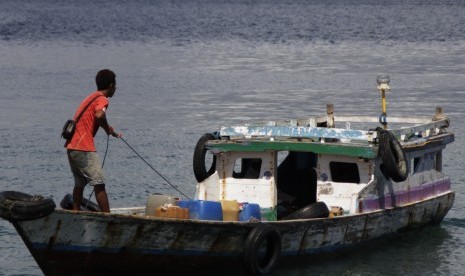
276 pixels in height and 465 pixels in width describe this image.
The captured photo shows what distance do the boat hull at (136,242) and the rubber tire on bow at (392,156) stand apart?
1.56 meters

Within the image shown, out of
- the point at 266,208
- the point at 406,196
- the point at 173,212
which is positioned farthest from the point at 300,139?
the point at 173,212

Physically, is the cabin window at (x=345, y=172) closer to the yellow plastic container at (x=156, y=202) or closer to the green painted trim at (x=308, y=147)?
the green painted trim at (x=308, y=147)

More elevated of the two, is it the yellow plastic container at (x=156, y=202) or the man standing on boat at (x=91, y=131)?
the man standing on boat at (x=91, y=131)

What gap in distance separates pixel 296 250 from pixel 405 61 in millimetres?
41545

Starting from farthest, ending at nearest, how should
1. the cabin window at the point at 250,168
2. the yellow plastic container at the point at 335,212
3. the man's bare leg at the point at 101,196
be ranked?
1. the cabin window at the point at 250,168
2. the yellow plastic container at the point at 335,212
3. the man's bare leg at the point at 101,196

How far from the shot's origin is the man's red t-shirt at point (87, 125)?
15664mm

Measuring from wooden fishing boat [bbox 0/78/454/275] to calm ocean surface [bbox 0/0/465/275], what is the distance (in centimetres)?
63

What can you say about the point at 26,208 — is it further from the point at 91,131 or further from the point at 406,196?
the point at 406,196

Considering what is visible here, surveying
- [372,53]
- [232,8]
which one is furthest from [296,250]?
[232,8]

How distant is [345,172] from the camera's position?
1855 cm

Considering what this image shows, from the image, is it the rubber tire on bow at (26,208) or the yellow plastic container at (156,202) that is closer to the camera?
the rubber tire on bow at (26,208)

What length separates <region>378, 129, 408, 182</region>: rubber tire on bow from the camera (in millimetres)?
17766

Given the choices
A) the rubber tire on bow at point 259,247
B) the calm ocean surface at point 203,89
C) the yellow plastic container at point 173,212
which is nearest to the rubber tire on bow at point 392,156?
the calm ocean surface at point 203,89

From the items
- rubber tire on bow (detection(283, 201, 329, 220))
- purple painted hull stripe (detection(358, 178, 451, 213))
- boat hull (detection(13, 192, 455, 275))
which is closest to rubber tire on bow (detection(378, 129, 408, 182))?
purple painted hull stripe (detection(358, 178, 451, 213))
